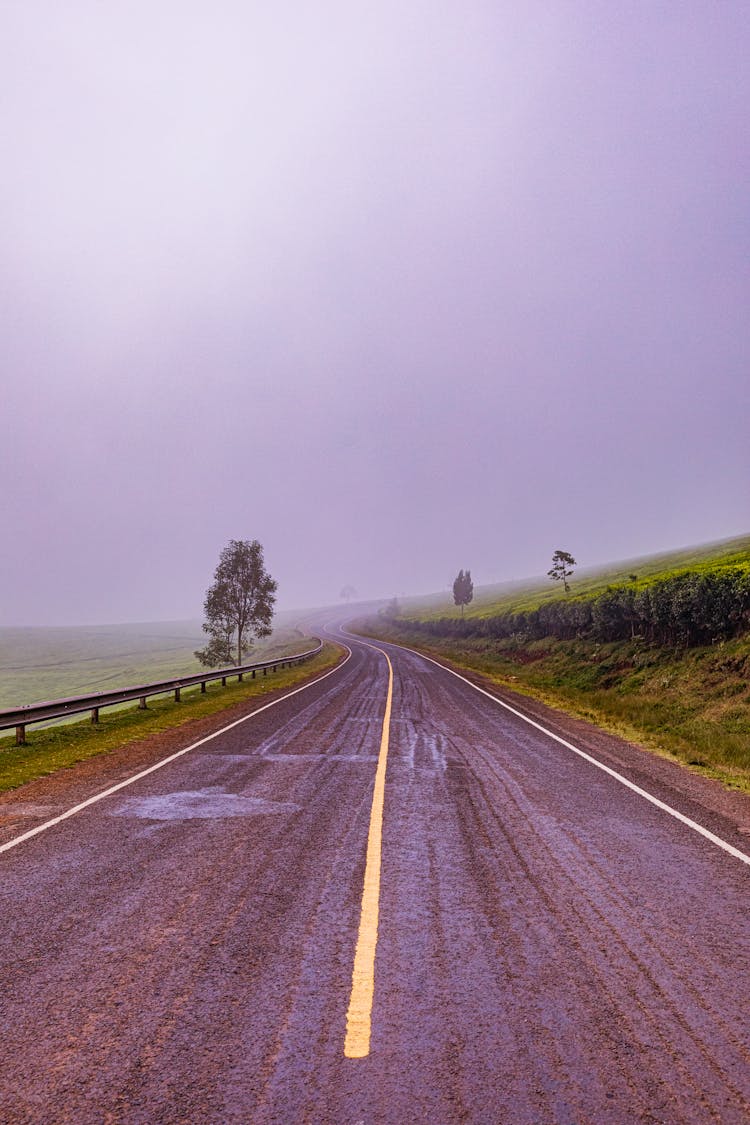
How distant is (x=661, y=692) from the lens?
20.8m

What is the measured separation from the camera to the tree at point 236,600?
49125 millimetres

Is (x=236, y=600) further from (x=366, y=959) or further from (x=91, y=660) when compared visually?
(x=91, y=660)

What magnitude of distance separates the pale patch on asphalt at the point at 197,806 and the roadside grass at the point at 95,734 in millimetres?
2839

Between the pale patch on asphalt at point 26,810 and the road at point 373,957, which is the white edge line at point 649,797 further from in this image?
the pale patch on asphalt at point 26,810

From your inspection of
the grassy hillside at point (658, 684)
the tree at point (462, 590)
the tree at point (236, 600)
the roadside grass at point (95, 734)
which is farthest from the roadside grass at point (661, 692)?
the tree at point (462, 590)

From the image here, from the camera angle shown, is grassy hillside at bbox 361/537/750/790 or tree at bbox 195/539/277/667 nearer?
grassy hillside at bbox 361/537/750/790

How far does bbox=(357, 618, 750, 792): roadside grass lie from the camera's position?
1339 centimetres

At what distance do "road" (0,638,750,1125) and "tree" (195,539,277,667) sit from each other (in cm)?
4116

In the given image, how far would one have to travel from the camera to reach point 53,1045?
11.0 feet

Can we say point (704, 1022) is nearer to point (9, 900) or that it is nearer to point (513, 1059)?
point (513, 1059)

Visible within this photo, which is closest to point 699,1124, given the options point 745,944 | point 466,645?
point 745,944

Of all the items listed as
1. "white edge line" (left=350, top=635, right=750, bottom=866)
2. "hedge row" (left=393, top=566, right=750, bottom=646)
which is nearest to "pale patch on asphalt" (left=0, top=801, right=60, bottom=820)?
"white edge line" (left=350, top=635, right=750, bottom=866)

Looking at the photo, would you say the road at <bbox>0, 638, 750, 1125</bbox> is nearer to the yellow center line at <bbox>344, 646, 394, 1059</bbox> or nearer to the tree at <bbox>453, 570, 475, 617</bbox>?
the yellow center line at <bbox>344, 646, 394, 1059</bbox>

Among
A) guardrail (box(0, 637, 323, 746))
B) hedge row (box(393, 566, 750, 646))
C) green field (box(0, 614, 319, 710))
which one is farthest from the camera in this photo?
green field (box(0, 614, 319, 710))
